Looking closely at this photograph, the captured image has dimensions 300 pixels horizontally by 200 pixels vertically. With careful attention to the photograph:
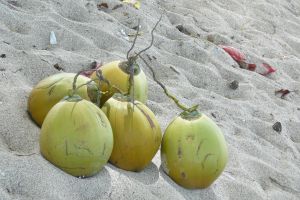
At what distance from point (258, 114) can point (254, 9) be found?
2.46 m

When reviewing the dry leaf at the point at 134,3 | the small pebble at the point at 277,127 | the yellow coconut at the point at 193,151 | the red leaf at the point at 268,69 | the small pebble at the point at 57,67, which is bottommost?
the red leaf at the point at 268,69

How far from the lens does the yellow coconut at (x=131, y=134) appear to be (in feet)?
6.37

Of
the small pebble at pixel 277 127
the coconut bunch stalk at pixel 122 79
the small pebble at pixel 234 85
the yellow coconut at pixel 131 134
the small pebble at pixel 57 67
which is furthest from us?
the small pebble at pixel 234 85

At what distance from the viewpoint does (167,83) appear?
10.4 ft

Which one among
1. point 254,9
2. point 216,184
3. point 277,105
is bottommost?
point 254,9

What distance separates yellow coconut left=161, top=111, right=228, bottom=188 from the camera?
1.96 m

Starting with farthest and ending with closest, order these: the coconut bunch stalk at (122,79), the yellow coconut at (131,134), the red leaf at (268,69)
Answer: the red leaf at (268,69) < the coconut bunch stalk at (122,79) < the yellow coconut at (131,134)

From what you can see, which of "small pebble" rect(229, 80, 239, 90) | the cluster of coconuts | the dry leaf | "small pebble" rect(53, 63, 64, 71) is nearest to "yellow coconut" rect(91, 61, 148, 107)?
the cluster of coconuts

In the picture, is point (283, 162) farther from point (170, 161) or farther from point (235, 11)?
point (235, 11)

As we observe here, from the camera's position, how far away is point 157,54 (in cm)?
348

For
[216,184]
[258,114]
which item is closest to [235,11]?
[258,114]

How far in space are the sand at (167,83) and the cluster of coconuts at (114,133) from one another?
0.05 meters

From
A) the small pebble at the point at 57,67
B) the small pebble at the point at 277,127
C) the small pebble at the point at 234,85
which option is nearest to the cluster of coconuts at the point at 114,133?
the small pebble at the point at 57,67

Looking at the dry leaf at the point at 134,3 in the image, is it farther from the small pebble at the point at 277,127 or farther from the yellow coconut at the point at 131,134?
the yellow coconut at the point at 131,134
